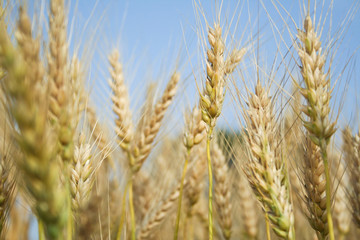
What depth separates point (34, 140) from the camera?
0.84m

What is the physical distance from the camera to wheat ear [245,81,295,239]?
53.7 inches

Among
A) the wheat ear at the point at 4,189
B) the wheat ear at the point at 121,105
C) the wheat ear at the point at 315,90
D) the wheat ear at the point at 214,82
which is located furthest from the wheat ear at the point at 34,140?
the wheat ear at the point at 121,105

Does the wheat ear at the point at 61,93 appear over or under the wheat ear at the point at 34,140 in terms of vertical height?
over

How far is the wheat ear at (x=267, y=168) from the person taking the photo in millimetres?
1363

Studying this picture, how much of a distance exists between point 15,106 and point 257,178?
3.08ft

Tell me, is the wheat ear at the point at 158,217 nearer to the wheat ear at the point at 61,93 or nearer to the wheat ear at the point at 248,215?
the wheat ear at the point at 248,215

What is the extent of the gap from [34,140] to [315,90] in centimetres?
107

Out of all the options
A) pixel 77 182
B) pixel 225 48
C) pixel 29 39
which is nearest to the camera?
pixel 29 39

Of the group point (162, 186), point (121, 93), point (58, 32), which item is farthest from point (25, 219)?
point (58, 32)

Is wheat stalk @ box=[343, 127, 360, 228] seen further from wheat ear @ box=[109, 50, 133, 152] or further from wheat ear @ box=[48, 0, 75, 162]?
wheat ear @ box=[48, 0, 75, 162]

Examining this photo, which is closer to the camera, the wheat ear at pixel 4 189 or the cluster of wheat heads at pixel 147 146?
the cluster of wheat heads at pixel 147 146

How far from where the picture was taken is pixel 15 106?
2.73 ft

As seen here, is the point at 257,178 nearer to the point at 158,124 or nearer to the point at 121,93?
the point at 158,124

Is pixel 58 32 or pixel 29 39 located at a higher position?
pixel 58 32
